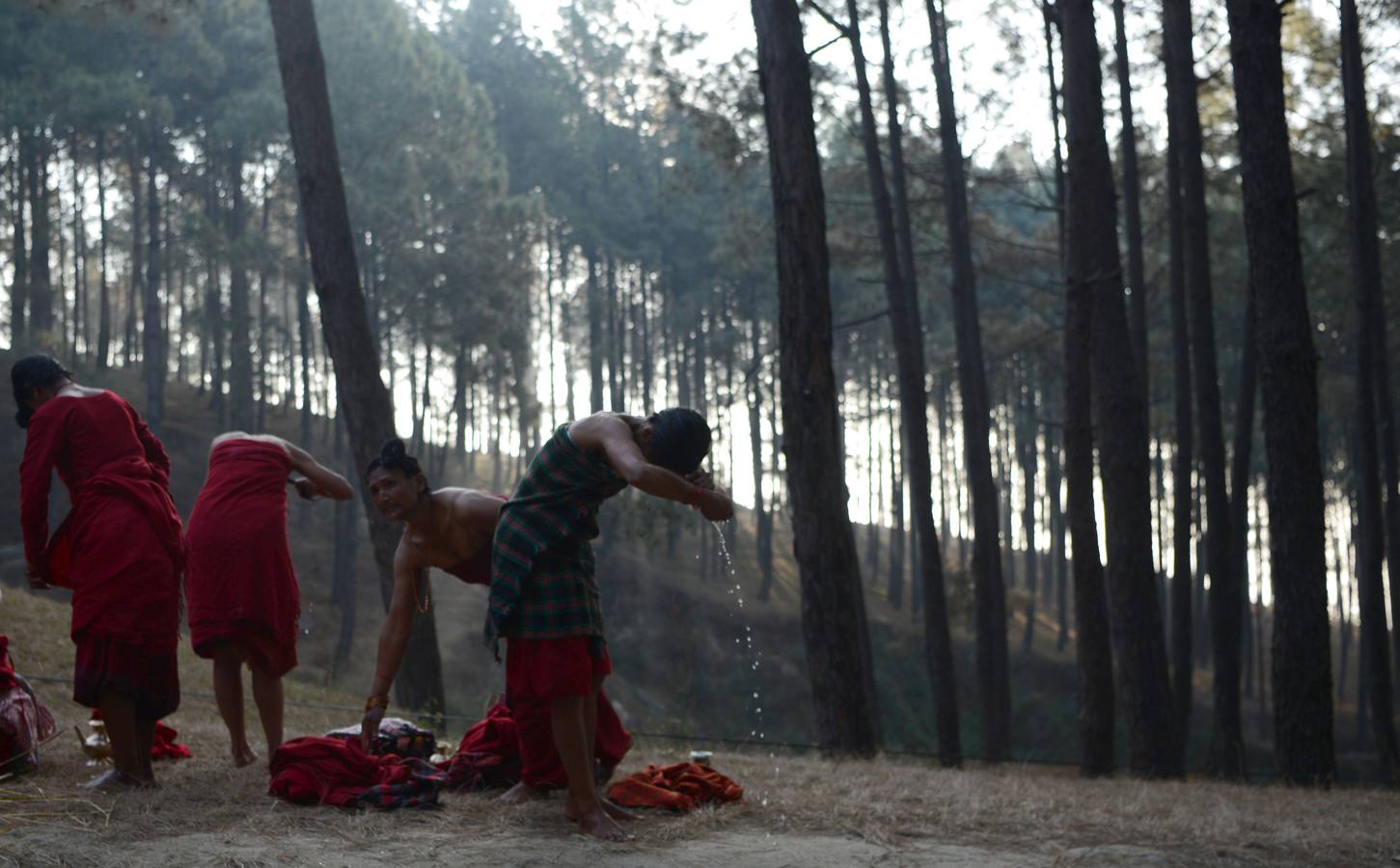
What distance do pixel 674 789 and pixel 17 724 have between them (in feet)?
10.4

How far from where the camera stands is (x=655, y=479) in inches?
191

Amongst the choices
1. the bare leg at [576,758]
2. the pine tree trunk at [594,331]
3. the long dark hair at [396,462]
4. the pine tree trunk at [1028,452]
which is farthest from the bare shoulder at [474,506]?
the pine tree trunk at [594,331]

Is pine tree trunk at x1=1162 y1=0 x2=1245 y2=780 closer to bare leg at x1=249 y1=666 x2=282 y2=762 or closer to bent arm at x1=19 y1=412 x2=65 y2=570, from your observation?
bare leg at x1=249 y1=666 x2=282 y2=762

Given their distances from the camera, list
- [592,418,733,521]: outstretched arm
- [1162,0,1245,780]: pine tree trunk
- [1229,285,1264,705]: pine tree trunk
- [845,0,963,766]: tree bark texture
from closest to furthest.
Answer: [592,418,733,521]: outstretched arm
[1162,0,1245,780]: pine tree trunk
[845,0,963,766]: tree bark texture
[1229,285,1264,705]: pine tree trunk

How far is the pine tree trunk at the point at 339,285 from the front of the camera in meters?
11.2

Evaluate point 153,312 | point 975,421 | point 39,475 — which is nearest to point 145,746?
point 39,475

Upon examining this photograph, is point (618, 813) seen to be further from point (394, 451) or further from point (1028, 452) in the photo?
point (1028, 452)

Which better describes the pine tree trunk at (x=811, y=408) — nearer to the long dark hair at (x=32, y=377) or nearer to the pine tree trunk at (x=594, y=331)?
the long dark hair at (x=32, y=377)

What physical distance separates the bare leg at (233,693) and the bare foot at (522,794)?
1646mm

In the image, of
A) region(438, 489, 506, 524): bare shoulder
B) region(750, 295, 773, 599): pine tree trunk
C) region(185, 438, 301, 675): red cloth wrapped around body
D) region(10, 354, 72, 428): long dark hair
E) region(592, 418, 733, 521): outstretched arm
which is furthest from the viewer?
region(750, 295, 773, 599): pine tree trunk

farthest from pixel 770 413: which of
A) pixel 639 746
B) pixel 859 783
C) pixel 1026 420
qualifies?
pixel 859 783

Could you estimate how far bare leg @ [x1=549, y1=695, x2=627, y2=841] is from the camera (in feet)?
17.4

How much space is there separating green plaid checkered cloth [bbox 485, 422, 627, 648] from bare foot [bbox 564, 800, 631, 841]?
0.67m

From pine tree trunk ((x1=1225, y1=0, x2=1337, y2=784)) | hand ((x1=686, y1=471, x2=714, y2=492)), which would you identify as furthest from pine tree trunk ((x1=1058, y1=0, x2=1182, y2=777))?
hand ((x1=686, y1=471, x2=714, y2=492))
